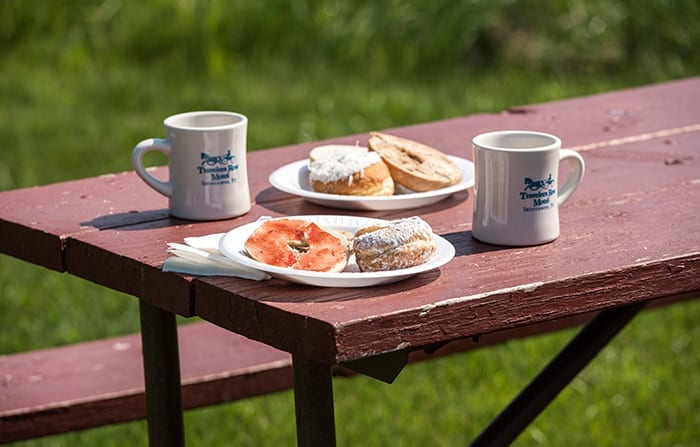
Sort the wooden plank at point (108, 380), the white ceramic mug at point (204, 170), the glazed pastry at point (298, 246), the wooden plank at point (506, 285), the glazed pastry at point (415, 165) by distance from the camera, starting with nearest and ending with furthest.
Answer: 1. the wooden plank at point (506, 285)
2. the glazed pastry at point (298, 246)
3. the white ceramic mug at point (204, 170)
4. the glazed pastry at point (415, 165)
5. the wooden plank at point (108, 380)

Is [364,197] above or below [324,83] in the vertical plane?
above

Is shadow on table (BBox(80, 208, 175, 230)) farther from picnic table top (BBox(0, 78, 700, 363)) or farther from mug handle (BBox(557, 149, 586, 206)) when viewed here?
mug handle (BBox(557, 149, 586, 206))

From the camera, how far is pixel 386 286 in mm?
1564

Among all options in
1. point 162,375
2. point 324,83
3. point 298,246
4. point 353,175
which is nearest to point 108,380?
point 162,375

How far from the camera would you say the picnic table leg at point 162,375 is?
205 centimetres

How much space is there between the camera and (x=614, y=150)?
2289 mm

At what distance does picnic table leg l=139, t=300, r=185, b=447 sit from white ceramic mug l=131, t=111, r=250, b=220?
24cm

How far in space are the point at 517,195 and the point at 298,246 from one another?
0.32 m

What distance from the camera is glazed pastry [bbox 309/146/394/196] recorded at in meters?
1.92

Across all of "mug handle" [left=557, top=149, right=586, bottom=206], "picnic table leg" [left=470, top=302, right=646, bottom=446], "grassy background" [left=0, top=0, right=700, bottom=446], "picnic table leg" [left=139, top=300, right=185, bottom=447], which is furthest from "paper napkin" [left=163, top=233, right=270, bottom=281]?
"grassy background" [left=0, top=0, right=700, bottom=446]

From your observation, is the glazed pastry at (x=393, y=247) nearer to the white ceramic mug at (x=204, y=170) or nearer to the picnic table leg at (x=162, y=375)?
the white ceramic mug at (x=204, y=170)

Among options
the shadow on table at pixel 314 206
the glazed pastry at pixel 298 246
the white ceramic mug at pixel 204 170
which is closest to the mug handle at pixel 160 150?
the white ceramic mug at pixel 204 170

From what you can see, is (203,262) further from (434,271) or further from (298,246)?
(434,271)

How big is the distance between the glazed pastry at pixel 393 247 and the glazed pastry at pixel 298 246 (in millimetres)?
30
